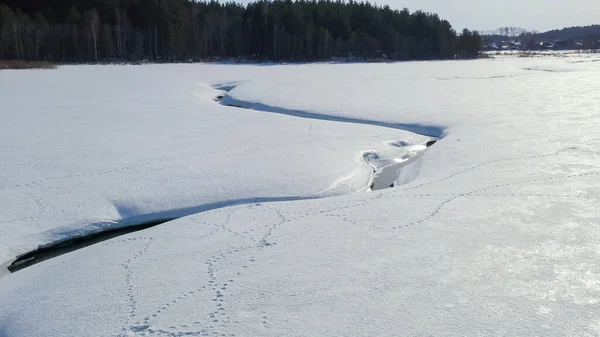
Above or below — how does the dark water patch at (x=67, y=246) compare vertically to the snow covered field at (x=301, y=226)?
below

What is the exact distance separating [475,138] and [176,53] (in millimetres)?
39549

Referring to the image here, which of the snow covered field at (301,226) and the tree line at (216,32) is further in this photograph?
the tree line at (216,32)

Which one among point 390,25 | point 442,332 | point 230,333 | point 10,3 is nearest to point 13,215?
point 230,333

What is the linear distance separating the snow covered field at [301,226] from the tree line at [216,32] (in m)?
31.4

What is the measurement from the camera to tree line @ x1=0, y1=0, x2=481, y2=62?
4078 cm

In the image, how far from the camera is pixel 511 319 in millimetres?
3559

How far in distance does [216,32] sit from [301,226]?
4936 centimetres

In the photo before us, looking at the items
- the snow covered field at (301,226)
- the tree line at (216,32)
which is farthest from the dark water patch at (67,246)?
the tree line at (216,32)

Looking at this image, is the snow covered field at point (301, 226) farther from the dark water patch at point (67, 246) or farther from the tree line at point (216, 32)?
the tree line at point (216, 32)

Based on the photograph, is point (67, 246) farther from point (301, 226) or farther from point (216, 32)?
point (216, 32)

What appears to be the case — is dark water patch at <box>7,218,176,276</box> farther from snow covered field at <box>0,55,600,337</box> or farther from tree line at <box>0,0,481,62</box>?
tree line at <box>0,0,481,62</box>

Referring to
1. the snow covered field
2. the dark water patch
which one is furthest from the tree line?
the dark water patch

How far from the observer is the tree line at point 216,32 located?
40.8m

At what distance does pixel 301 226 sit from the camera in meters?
5.68
